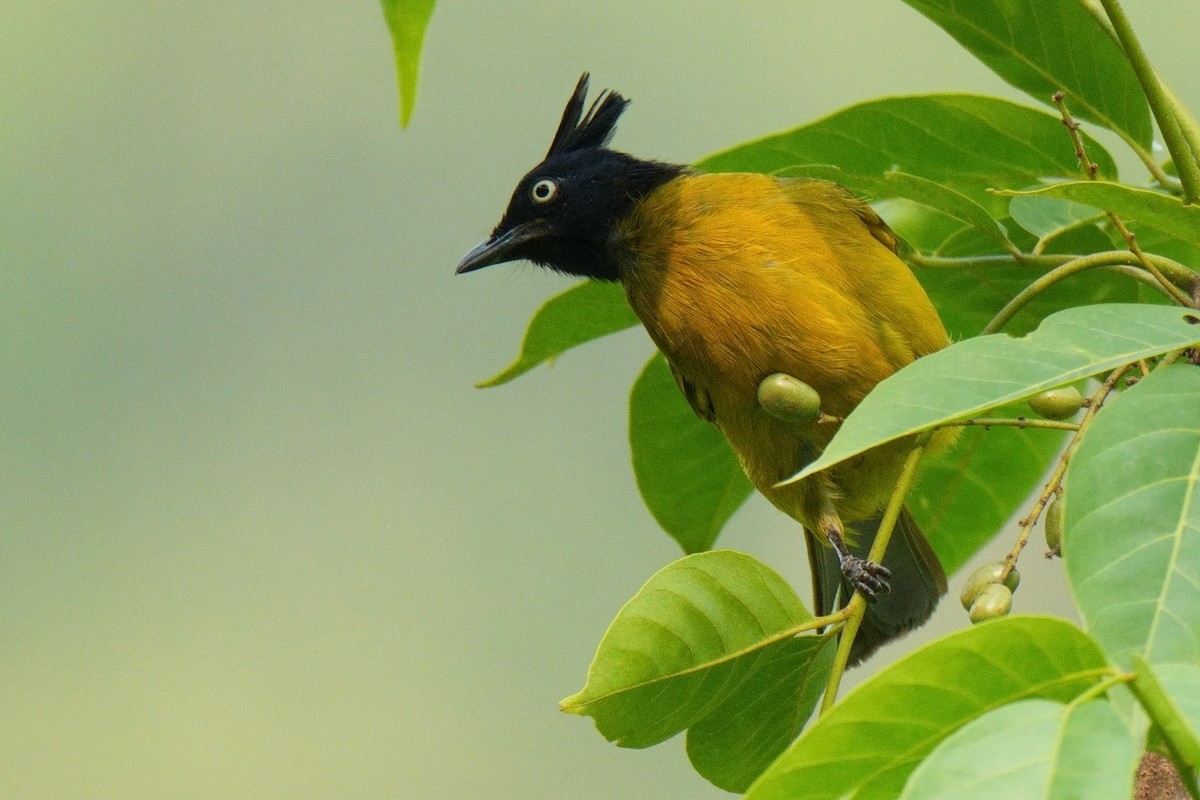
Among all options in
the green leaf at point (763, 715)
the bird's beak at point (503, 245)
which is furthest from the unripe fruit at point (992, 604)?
the bird's beak at point (503, 245)

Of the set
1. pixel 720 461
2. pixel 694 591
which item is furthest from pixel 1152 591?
pixel 720 461

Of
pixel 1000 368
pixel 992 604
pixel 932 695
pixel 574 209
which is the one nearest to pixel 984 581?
pixel 992 604

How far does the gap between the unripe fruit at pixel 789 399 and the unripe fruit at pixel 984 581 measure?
A: 0.37 m

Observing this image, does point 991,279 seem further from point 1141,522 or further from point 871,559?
point 1141,522

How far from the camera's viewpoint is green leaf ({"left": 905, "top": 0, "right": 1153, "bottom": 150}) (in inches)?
66.6

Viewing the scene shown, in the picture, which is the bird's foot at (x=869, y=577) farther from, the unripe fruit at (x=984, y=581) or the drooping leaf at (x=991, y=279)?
the drooping leaf at (x=991, y=279)

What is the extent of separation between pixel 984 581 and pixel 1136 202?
0.39 metres

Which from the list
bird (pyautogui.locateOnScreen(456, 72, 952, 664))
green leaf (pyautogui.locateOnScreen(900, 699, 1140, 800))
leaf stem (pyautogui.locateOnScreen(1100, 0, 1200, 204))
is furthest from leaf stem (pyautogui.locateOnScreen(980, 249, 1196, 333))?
green leaf (pyautogui.locateOnScreen(900, 699, 1140, 800))

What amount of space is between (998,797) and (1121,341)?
45 centimetres

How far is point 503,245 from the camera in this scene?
2713 millimetres

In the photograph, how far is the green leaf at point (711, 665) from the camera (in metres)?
1.18

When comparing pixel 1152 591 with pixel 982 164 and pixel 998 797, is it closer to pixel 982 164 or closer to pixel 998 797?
pixel 998 797

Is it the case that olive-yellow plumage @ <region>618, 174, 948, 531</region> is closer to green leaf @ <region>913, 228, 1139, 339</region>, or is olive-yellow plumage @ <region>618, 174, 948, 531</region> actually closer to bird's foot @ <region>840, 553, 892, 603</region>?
green leaf @ <region>913, 228, 1139, 339</region>

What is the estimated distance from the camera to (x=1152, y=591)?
0.85 metres
